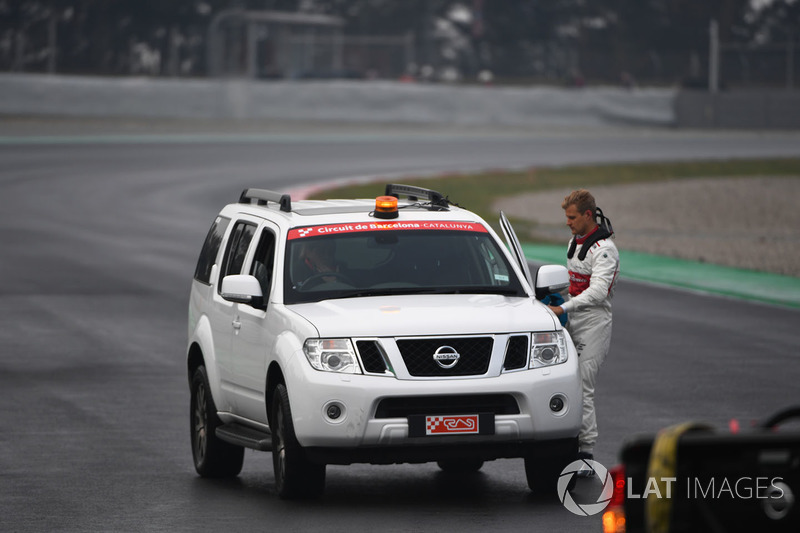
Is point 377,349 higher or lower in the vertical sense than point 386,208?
lower

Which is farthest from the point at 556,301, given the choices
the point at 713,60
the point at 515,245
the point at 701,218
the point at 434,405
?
the point at 713,60

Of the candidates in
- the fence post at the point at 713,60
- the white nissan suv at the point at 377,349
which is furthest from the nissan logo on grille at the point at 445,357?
the fence post at the point at 713,60

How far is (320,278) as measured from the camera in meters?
9.49

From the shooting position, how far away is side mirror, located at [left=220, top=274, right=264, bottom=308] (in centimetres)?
928

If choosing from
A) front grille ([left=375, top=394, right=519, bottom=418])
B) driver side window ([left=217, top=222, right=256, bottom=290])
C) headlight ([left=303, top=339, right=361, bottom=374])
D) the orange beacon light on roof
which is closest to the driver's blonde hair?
the orange beacon light on roof

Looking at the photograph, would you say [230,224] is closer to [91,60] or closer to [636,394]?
[636,394]

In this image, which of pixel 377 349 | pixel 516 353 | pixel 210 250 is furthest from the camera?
pixel 210 250

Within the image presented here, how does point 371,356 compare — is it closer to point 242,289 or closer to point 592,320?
point 242,289

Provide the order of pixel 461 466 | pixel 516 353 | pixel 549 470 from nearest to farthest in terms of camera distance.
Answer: pixel 516 353 < pixel 549 470 < pixel 461 466

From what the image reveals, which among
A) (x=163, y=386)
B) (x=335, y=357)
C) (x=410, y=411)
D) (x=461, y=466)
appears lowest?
(x=163, y=386)

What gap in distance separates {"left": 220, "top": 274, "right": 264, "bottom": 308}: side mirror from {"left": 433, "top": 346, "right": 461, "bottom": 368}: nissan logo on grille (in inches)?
52.5

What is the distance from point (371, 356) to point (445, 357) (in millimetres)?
410

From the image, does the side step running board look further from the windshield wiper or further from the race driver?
the race driver

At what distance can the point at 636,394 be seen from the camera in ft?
42.6
